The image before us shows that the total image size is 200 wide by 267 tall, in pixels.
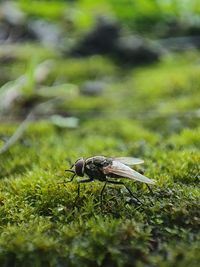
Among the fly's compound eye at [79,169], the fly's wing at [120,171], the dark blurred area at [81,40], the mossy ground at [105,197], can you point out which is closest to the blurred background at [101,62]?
the dark blurred area at [81,40]

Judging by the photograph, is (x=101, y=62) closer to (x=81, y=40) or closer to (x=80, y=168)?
(x=81, y=40)

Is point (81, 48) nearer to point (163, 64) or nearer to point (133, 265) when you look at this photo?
point (163, 64)

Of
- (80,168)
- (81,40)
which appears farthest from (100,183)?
(81,40)

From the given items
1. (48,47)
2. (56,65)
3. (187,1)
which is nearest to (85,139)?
(56,65)

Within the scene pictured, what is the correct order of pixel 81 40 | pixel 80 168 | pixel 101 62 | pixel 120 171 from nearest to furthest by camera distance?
pixel 120 171 → pixel 80 168 → pixel 101 62 → pixel 81 40

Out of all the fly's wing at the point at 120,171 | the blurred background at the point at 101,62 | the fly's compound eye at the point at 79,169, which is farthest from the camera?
the blurred background at the point at 101,62

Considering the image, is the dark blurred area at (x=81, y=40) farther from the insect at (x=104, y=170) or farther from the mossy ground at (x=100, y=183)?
the insect at (x=104, y=170)
